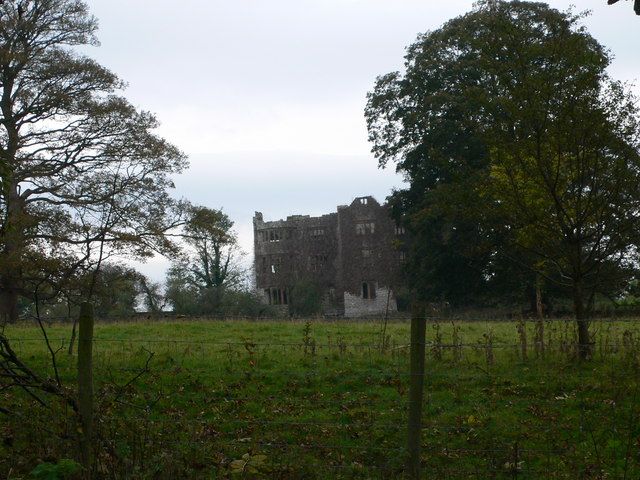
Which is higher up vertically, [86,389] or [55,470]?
[86,389]

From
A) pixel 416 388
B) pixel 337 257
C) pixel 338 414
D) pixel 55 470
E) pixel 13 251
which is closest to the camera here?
pixel 55 470

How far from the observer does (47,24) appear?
37.7 m

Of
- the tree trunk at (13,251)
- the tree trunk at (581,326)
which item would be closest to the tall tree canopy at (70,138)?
the tree trunk at (13,251)

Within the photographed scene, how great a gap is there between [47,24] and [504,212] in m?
25.5

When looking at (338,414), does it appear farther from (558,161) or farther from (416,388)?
(558,161)

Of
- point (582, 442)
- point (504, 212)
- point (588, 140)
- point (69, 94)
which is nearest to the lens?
point (582, 442)

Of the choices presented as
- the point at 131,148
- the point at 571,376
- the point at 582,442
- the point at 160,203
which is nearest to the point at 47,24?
the point at 131,148

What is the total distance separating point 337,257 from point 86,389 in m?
58.8

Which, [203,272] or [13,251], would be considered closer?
[13,251]

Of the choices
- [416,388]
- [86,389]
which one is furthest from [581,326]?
[86,389]

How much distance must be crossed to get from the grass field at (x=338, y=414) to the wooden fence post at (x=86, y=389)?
121 mm

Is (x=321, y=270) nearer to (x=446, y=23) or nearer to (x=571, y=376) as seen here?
(x=446, y=23)

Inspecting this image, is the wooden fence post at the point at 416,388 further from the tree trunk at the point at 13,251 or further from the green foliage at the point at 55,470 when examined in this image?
the tree trunk at the point at 13,251

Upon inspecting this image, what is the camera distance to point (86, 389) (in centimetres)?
→ 948
